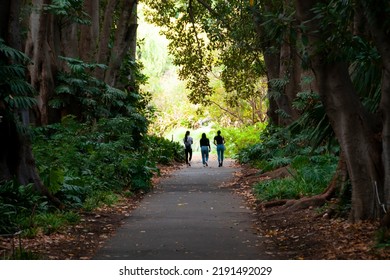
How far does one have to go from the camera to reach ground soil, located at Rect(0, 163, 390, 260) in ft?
29.6

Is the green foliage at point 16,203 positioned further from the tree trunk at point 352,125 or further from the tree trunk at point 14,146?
the tree trunk at point 352,125

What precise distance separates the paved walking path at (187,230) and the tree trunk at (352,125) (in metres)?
1.81

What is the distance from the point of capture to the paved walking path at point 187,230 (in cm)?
952

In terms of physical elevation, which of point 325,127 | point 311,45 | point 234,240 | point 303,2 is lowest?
point 234,240

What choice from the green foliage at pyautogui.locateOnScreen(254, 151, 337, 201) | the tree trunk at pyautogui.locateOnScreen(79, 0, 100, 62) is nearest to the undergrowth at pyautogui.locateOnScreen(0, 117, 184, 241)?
the tree trunk at pyautogui.locateOnScreen(79, 0, 100, 62)

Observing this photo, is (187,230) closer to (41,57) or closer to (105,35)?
(41,57)

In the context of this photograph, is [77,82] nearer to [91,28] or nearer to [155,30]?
[91,28]

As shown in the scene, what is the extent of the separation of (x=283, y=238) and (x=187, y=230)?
1.74 meters

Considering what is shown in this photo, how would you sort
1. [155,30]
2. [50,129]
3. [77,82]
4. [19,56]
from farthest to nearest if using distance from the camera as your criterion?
[155,30], [77,82], [50,129], [19,56]

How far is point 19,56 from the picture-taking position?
1216 centimetres

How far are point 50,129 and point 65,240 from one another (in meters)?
10.8

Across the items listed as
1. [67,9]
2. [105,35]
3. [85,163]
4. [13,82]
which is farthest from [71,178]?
[105,35]

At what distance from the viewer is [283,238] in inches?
430

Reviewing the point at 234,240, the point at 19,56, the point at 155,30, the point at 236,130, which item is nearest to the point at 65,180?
the point at 19,56
